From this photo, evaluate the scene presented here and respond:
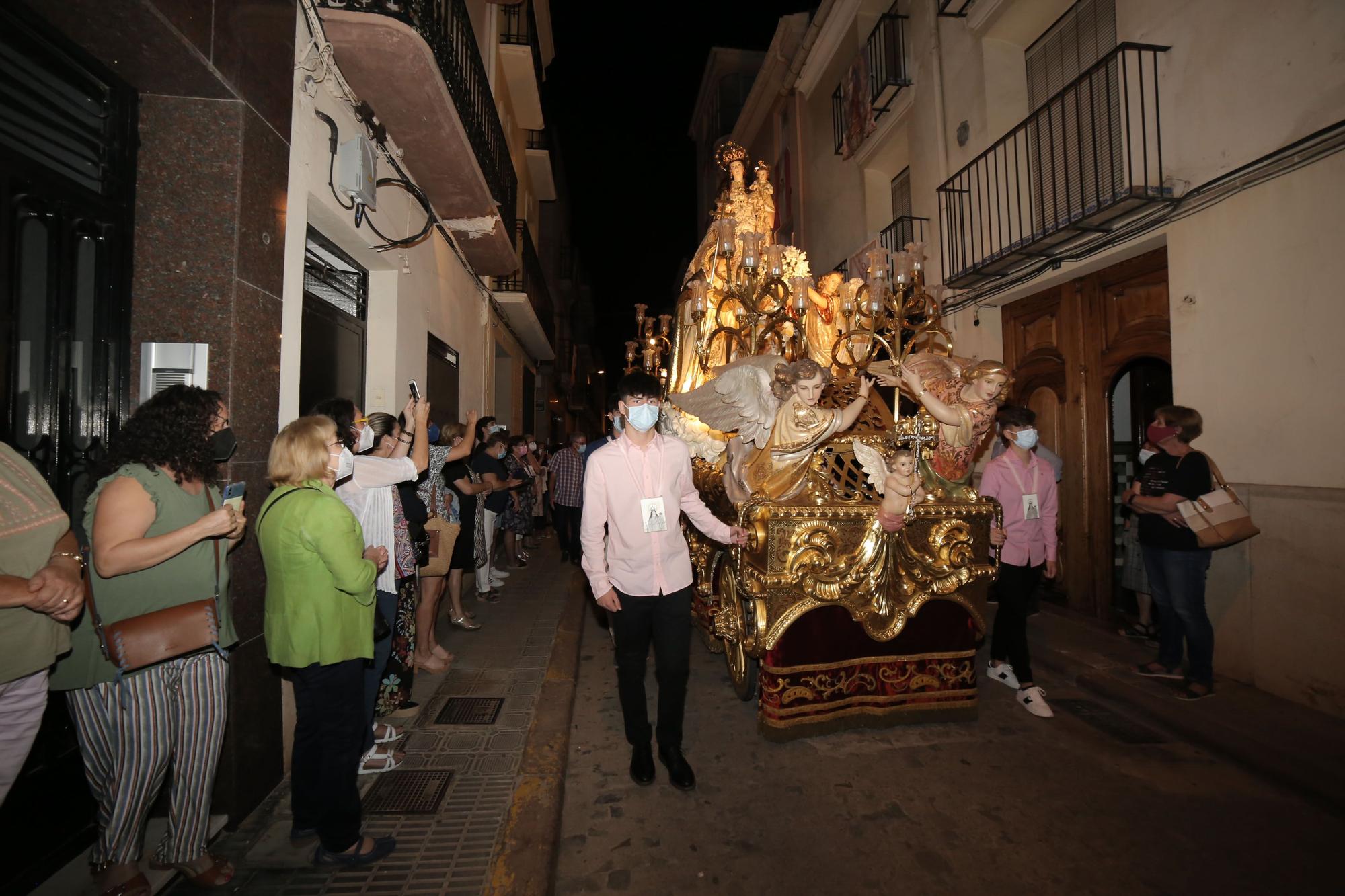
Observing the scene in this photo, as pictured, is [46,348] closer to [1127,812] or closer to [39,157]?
[39,157]

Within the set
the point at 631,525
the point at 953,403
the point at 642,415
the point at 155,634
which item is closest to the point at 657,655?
the point at 631,525

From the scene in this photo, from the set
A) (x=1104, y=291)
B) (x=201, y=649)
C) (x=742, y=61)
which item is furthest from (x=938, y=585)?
(x=742, y=61)

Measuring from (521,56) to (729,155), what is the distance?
5.53 m

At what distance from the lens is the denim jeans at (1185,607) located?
3.94 meters

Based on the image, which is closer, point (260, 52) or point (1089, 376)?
point (260, 52)

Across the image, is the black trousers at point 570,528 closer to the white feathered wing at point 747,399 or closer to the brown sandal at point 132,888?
the white feathered wing at point 747,399

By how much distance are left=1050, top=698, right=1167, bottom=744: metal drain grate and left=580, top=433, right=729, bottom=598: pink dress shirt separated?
8.80 ft

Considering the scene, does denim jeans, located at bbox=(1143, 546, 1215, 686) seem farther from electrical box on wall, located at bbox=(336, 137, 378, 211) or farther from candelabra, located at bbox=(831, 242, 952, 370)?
electrical box on wall, located at bbox=(336, 137, 378, 211)

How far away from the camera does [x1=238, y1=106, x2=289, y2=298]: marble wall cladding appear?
8.95 ft

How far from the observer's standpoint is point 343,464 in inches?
98.6

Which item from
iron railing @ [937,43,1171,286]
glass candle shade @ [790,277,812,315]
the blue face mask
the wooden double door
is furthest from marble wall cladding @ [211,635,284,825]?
the wooden double door

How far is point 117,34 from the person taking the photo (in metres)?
2.41

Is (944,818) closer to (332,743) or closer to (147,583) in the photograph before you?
(332,743)

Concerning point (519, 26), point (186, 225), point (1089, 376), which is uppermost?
point (519, 26)
